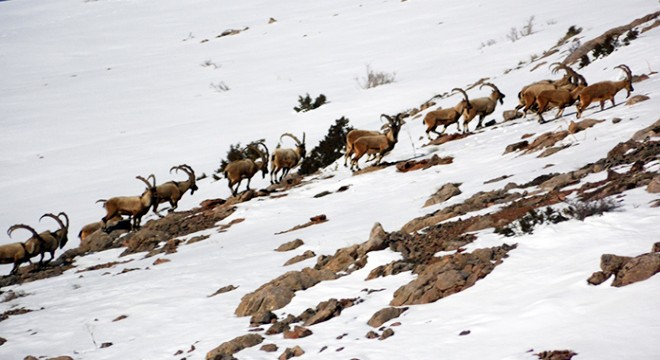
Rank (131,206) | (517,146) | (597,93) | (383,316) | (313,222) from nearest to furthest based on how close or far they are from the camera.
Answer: (383,316), (313,222), (517,146), (597,93), (131,206)

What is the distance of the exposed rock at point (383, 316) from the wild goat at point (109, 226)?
1378 centimetres

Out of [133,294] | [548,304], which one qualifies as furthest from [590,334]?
[133,294]

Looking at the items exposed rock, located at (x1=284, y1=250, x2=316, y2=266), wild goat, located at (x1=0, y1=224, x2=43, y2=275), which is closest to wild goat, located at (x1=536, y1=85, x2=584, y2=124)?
exposed rock, located at (x1=284, y1=250, x2=316, y2=266)

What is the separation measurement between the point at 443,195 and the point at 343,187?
5115 millimetres

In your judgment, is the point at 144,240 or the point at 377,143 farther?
the point at 377,143

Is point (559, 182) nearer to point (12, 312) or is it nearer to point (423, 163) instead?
point (423, 163)

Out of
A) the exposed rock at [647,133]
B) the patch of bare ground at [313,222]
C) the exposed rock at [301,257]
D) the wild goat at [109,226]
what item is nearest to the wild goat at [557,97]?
the exposed rock at [647,133]

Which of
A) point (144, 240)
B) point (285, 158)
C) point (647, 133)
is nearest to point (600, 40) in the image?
point (285, 158)

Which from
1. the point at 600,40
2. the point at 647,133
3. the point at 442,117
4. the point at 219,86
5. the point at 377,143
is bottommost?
the point at 647,133

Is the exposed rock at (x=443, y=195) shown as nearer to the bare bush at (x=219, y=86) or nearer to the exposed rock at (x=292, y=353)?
the exposed rock at (x=292, y=353)

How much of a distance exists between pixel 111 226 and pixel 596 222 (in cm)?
1530

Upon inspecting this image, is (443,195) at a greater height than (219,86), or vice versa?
(219,86)

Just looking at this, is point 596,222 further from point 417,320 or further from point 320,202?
point 320,202

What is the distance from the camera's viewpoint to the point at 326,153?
2208cm
